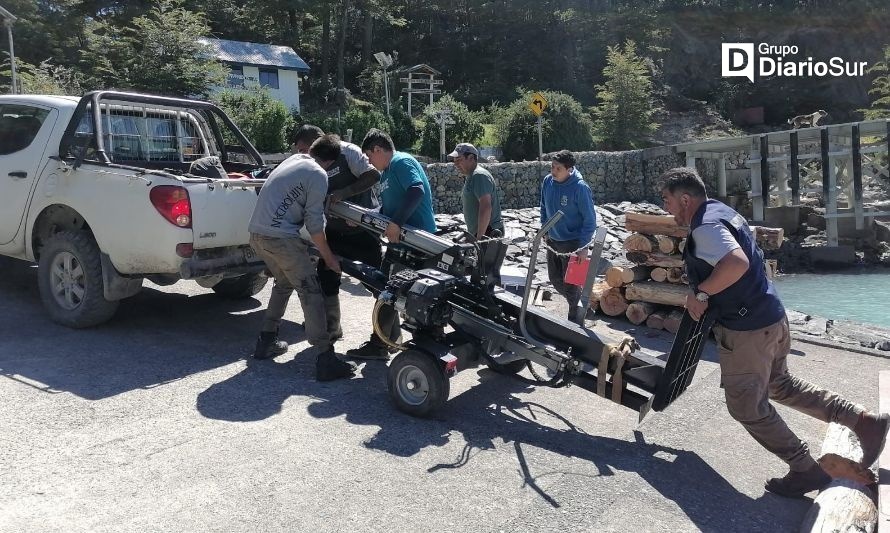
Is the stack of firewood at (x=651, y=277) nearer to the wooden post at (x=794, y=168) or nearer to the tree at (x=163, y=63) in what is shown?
the tree at (x=163, y=63)

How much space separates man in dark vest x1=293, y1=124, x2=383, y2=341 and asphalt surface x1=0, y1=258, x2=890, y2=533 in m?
0.56

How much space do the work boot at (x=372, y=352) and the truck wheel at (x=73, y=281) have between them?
213cm

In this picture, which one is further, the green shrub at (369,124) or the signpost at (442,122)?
the green shrub at (369,124)

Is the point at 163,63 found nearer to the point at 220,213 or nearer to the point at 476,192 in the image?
the point at 220,213

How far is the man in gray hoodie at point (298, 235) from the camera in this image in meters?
5.54

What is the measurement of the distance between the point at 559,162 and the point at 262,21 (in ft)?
124

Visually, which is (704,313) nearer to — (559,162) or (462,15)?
(559,162)

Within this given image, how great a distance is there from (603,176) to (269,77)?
1713 centimetres

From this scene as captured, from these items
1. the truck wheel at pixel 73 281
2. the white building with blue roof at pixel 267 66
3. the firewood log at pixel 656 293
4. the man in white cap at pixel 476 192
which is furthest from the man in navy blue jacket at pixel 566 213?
the white building with blue roof at pixel 267 66

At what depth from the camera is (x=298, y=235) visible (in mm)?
5699

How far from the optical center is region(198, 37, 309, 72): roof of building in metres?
33.1

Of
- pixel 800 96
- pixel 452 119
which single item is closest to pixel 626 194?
pixel 452 119

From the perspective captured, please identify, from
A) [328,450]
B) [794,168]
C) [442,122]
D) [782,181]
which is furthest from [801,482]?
[782,181]

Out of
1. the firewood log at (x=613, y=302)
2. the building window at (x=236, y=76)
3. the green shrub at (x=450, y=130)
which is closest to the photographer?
the firewood log at (x=613, y=302)
